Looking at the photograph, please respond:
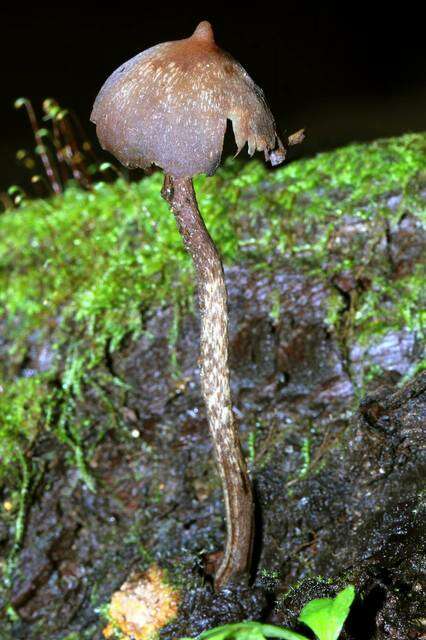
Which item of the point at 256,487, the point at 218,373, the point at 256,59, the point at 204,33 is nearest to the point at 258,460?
the point at 256,487

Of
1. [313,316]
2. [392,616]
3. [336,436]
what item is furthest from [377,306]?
[392,616]

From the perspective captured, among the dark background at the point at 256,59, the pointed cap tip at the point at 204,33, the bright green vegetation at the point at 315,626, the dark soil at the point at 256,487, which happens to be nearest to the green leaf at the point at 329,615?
the bright green vegetation at the point at 315,626

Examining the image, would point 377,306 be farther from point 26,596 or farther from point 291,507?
point 26,596

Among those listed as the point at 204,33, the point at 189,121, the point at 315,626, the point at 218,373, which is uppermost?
the point at 204,33

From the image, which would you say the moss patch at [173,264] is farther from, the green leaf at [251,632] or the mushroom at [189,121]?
the green leaf at [251,632]

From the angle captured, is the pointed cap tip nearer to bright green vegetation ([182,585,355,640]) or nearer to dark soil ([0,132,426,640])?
dark soil ([0,132,426,640])

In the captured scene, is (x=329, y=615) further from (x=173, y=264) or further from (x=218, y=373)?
(x=173, y=264)

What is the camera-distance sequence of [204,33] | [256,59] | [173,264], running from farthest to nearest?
[256,59] → [173,264] → [204,33]

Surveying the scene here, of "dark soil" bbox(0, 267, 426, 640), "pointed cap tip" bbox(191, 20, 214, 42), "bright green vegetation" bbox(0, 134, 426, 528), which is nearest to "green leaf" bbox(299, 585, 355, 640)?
"dark soil" bbox(0, 267, 426, 640)
